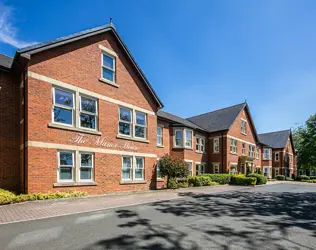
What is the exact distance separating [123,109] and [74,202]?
7.43 m

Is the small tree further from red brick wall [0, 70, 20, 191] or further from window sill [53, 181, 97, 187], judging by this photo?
red brick wall [0, 70, 20, 191]

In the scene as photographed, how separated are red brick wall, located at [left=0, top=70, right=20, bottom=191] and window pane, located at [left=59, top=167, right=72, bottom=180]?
8.08ft

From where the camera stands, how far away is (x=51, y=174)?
11773 millimetres

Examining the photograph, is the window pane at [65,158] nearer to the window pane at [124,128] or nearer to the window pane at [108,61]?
the window pane at [124,128]

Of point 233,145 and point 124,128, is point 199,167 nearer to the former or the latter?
point 233,145

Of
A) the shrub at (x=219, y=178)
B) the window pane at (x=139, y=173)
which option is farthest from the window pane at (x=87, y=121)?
the shrub at (x=219, y=178)

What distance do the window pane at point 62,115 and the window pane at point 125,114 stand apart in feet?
12.9

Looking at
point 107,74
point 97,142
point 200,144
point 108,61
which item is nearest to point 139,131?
point 97,142

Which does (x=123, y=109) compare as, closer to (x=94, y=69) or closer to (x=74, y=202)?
(x=94, y=69)

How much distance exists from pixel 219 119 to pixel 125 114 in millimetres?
19191

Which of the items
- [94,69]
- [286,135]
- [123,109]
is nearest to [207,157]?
[123,109]

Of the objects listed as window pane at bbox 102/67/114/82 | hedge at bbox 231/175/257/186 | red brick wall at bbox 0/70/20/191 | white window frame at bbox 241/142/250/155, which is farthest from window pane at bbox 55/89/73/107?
white window frame at bbox 241/142/250/155

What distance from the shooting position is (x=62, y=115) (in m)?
12.8

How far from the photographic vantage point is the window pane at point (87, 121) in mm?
13656
